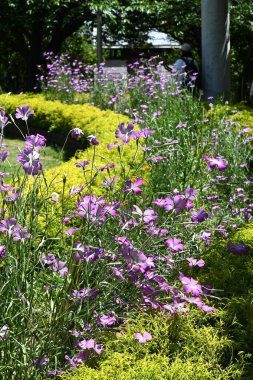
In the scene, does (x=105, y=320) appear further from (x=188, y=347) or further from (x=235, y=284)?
(x=235, y=284)

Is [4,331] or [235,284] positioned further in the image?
[235,284]

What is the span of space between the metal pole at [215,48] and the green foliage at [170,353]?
24.8ft

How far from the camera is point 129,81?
411 inches

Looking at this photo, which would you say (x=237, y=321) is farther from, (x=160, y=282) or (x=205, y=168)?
(x=205, y=168)

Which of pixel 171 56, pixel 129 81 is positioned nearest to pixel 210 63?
pixel 129 81

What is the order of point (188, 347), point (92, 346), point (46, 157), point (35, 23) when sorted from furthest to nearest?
point (35, 23) → point (46, 157) → point (188, 347) → point (92, 346)

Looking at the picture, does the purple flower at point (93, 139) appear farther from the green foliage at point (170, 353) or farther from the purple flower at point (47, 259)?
the green foliage at point (170, 353)

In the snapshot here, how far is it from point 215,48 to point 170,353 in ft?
26.6

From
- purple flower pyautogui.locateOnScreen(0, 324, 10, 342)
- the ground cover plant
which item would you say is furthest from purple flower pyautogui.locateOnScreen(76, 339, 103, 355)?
purple flower pyautogui.locateOnScreen(0, 324, 10, 342)

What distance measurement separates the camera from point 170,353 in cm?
231

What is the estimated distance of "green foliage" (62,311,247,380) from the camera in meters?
2.02

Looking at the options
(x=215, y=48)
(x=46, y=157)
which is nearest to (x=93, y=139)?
(x=46, y=157)

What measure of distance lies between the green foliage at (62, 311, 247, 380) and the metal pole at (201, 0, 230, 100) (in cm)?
757

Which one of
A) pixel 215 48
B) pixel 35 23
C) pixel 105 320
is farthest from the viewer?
pixel 35 23
